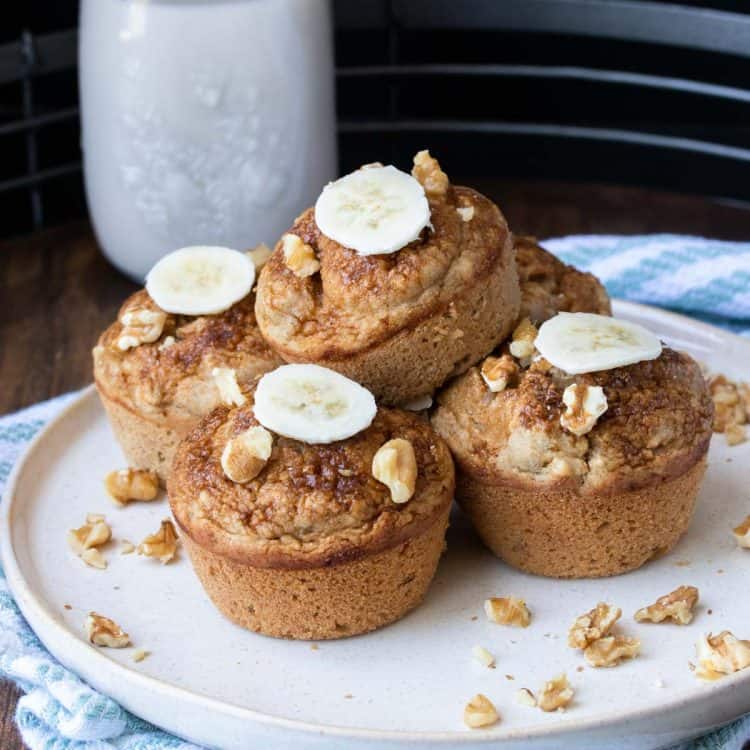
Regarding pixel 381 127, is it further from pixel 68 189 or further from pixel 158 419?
pixel 158 419

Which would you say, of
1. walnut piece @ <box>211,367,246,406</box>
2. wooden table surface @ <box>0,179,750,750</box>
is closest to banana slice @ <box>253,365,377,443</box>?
walnut piece @ <box>211,367,246,406</box>

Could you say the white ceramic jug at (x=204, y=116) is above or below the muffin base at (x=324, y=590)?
above

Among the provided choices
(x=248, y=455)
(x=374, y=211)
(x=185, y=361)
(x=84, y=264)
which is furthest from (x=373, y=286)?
(x=84, y=264)

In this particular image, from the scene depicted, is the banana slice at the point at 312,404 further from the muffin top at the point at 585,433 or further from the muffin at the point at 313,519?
the muffin top at the point at 585,433

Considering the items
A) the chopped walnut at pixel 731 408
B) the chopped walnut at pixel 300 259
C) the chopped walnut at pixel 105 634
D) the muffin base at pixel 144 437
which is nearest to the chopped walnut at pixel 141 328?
the muffin base at pixel 144 437

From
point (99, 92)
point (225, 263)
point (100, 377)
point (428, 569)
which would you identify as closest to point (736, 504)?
point (428, 569)

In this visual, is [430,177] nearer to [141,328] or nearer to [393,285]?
[393,285]

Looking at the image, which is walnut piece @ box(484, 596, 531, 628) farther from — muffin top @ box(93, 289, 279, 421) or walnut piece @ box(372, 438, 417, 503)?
muffin top @ box(93, 289, 279, 421)
